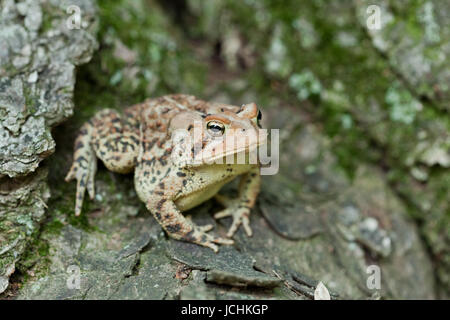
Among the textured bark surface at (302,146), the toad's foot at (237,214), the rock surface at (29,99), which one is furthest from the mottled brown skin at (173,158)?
the rock surface at (29,99)

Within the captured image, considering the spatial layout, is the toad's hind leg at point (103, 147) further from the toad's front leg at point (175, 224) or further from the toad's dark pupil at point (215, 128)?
the toad's dark pupil at point (215, 128)

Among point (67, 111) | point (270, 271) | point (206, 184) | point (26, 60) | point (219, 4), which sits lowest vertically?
point (270, 271)

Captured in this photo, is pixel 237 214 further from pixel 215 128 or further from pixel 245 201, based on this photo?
pixel 215 128

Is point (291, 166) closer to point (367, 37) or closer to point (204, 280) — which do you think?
point (367, 37)

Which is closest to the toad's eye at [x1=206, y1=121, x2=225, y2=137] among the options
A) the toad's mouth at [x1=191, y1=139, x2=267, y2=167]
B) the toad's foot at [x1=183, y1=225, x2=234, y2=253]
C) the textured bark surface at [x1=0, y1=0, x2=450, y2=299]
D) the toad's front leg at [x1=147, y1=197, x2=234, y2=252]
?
the toad's mouth at [x1=191, y1=139, x2=267, y2=167]

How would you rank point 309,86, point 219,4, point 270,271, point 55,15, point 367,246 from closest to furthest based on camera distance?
point 270,271
point 55,15
point 367,246
point 309,86
point 219,4

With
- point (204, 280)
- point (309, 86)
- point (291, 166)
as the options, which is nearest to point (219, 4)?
point (309, 86)
